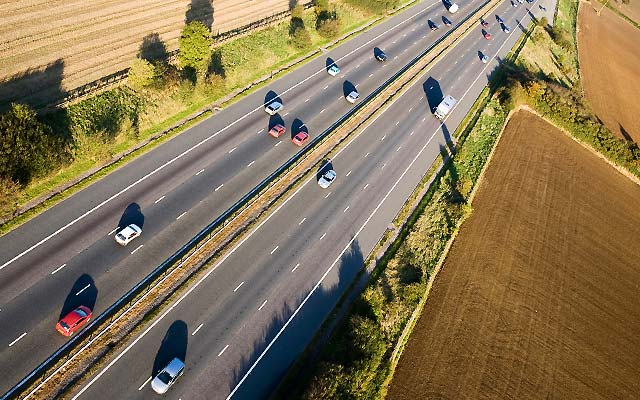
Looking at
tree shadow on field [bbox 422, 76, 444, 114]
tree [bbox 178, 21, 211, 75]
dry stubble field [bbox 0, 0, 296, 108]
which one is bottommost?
dry stubble field [bbox 0, 0, 296, 108]

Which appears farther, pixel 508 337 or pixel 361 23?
pixel 361 23

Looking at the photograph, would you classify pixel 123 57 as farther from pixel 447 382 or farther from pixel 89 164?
pixel 447 382

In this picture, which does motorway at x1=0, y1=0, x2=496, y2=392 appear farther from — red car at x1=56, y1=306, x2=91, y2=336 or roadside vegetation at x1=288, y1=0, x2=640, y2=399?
roadside vegetation at x1=288, y1=0, x2=640, y2=399

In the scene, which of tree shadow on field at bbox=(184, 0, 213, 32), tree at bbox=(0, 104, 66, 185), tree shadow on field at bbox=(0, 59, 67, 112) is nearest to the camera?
tree at bbox=(0, 104, 66, 185)

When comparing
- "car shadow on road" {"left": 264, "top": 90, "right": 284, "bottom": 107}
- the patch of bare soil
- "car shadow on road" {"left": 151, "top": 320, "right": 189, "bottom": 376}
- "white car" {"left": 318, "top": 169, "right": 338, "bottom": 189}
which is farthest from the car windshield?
the patch of bare soil

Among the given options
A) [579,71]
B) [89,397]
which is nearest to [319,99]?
[89,397]

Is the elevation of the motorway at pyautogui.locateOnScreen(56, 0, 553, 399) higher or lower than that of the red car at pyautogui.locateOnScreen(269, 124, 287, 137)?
lower

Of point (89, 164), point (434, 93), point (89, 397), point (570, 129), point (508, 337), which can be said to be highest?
point (570, 129)

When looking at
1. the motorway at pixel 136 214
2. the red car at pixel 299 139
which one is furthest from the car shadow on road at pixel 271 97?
the red car at pixel 299 139
